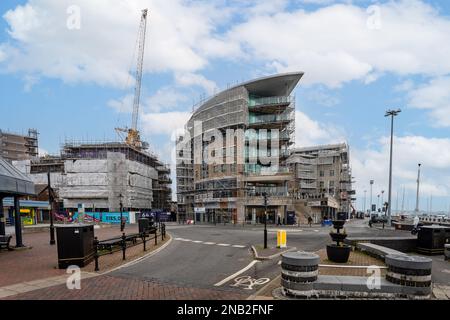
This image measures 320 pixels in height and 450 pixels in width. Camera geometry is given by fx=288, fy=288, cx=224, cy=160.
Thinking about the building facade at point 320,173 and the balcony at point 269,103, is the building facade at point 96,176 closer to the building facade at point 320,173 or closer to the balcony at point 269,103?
the balcony at point 269,103

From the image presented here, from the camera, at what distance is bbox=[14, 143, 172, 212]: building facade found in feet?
202

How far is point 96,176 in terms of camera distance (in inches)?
2430

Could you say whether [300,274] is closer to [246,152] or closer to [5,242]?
[5,242]

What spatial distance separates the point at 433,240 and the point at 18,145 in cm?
11428

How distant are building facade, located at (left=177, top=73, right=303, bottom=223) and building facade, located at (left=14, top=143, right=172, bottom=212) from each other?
17024 mm

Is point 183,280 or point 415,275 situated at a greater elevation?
point 415,275

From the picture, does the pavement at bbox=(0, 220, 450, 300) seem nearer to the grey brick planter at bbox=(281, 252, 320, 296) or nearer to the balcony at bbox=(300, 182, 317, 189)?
the grey brick planter at bbox=(281, 252, 320, 296)

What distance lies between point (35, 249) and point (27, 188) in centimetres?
356

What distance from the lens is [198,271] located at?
32.3 ft

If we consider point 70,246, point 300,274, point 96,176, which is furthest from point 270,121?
point 300,274

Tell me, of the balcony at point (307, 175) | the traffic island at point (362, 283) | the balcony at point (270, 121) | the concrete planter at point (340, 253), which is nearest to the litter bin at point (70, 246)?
the traffic island at point (362, 283)

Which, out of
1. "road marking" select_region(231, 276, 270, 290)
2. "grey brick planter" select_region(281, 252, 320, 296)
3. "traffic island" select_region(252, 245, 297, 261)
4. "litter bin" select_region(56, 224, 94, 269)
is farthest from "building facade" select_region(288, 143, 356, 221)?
"grey brick planter" select_region(281, 252, 320, 296)
